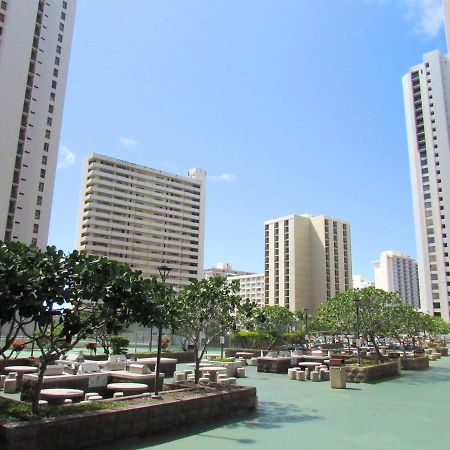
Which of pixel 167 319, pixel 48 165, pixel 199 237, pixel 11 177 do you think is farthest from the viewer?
pixel 199 237

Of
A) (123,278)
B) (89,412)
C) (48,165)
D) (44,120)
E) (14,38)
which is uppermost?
(14,38)

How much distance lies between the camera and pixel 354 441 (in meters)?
9.73

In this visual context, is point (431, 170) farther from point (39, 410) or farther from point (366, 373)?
point (39, 410)

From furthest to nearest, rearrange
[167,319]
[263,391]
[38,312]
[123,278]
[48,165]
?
[48,165]
[263,391]
[167,319]
[123,278]
[38,312]

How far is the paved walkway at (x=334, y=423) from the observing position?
9.34 meters

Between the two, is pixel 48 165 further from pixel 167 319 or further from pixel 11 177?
pixel 167 319

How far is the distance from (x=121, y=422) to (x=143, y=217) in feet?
312

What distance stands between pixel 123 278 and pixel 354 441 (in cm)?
616

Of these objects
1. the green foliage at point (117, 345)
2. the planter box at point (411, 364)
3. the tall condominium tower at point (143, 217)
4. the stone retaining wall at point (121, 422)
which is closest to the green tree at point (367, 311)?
the planter box at point (411, 364)

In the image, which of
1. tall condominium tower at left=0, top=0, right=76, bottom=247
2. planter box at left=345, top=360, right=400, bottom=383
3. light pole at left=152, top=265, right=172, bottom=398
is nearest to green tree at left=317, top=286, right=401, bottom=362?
planter box at left=345, top=360, right=400, bottom=383

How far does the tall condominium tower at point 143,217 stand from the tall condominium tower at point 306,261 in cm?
2188

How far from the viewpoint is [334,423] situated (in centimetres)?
A: 1143

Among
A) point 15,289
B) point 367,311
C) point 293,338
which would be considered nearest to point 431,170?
point 293,338

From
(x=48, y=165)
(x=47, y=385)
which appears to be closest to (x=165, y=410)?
(x=47, y=385)
